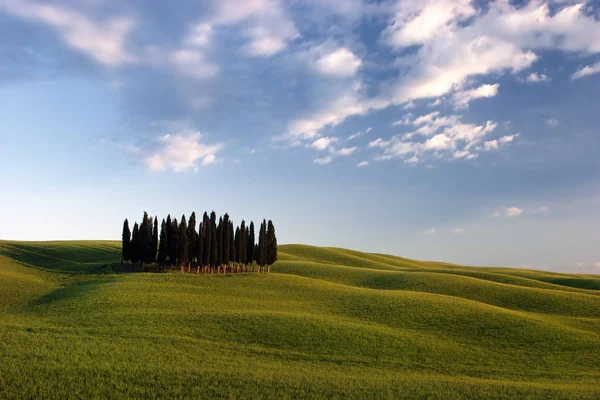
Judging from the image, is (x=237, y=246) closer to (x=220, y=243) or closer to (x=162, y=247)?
(x=220, y=243)

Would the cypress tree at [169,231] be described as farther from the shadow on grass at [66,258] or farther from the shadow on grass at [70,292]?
the shadow on grass at [70,292]

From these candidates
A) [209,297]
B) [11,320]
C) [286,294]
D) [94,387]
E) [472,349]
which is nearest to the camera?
[94,387]

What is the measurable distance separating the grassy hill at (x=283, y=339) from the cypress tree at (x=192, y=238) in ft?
36.9

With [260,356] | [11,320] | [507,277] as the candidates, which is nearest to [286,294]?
[260,356]

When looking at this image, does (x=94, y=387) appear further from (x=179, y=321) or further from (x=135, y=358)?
(x=179, y=321)

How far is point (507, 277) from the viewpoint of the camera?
83312 mm

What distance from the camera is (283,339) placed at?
3588 centimetres

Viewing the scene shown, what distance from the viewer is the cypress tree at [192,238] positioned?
250 ft

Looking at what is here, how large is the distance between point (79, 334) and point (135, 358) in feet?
32.7

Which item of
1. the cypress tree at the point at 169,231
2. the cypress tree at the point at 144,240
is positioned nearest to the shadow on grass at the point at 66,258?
the cypress tree at the point at 144,240

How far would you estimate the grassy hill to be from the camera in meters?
23.2

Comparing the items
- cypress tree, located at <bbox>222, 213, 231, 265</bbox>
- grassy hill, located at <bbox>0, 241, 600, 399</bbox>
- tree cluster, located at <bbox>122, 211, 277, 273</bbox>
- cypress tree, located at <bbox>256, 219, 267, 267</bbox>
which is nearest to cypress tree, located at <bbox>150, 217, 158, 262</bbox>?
tree cluster, located at <bbox>122, 211, 277, 273</bbox>

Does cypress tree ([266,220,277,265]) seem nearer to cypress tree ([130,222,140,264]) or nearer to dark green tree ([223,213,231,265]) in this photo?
dark green tree ([223,213,231,265])

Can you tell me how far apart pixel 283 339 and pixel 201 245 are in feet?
138
